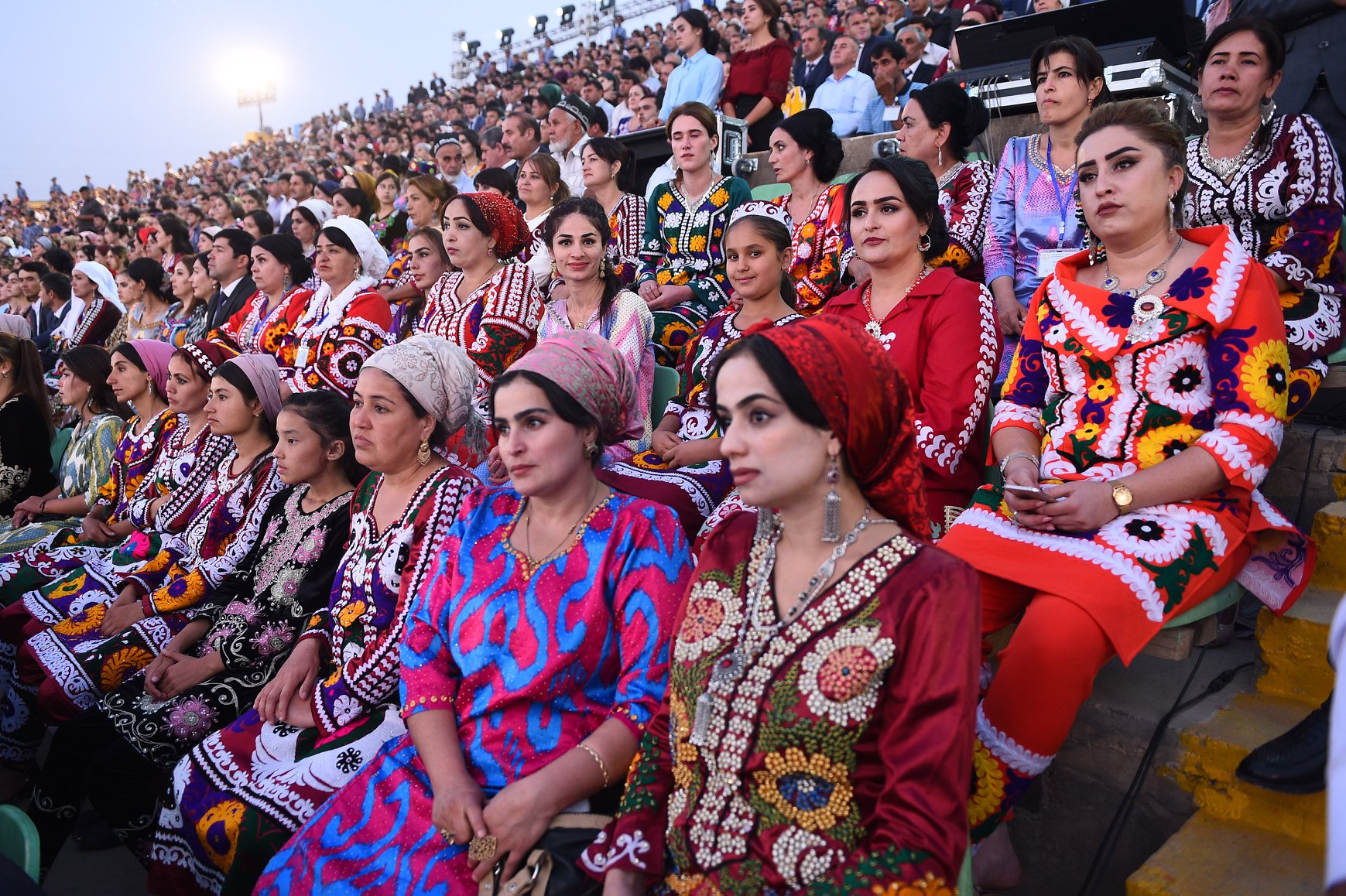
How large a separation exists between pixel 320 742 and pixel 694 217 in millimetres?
3443

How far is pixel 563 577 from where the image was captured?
2.00 metres

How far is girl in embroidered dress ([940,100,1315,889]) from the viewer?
74.2 inches

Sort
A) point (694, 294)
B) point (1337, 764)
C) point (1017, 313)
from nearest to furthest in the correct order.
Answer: point (1337, 764) < point (1017, 313) < point (694, 294)

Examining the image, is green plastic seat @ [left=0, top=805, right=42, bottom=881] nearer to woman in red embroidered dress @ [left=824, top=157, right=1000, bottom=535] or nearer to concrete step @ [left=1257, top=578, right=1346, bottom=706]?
woman in red embroidered dress @ [left=824, top=157, right=1000, bottom=535]

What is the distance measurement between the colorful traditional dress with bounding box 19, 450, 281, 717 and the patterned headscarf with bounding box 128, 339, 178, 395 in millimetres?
1432

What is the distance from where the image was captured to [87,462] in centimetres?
490

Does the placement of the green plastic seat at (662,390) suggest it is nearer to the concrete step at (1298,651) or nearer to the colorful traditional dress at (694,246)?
the colorful traditional dress at (694,246)

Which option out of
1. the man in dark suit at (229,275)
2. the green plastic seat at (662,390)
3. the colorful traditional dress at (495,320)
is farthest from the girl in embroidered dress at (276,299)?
the green plastic seat at (662,390)

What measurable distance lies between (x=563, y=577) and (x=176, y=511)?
2.74 meters

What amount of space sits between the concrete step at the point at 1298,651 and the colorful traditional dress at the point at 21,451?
5863 mm

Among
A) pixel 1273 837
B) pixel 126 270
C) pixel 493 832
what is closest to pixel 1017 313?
pixel 1273 837

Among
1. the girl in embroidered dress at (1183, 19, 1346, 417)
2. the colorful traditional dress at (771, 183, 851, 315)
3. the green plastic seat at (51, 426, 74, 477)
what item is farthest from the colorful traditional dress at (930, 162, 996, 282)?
the green plastic seat at (51, 426, 74, 477)

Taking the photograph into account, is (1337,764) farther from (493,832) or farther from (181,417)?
(181,417)

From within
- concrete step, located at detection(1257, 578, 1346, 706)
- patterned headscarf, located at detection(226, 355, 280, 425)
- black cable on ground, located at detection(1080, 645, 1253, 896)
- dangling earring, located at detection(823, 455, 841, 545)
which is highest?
patterned headscarf, located at detection(226, 355, 280, 425)
